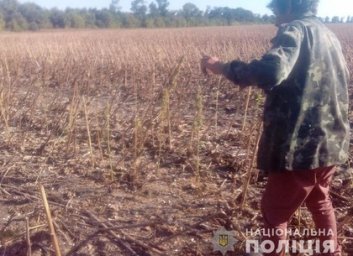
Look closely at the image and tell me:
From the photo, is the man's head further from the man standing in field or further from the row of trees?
the row of trees

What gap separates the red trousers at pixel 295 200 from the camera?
7.27ft

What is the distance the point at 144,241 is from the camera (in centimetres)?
276

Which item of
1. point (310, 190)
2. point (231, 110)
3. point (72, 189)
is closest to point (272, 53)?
point (310, 190)

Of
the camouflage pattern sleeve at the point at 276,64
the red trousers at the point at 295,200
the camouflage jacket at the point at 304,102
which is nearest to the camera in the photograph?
the camouflage pattern sleeve at the point at 276,64

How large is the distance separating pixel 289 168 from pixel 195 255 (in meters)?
0.79

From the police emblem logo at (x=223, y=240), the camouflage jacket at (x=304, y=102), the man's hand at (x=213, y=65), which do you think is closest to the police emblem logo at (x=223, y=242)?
the police emblem logo at (x=223, y=240)

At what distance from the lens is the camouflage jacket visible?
209 cm

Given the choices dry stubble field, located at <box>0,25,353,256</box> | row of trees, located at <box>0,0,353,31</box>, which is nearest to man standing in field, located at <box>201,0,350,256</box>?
dry stubble field, located at <box>0,25,353,256</box>

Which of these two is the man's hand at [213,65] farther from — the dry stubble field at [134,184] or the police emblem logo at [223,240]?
the police emblem logo at [223,240]

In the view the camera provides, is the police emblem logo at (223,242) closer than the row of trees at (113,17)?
Yes

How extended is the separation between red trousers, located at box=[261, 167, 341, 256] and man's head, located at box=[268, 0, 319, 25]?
0.67 metres

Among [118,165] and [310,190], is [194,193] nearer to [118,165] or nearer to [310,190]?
[118,165]

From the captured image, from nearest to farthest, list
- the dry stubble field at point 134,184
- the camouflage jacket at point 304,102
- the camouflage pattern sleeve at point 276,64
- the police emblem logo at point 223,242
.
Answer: the camouflage pattern sleeve at point 276,64 < the camouflage jacket at point 304,102 < the police emblem logo at point 223,242 < the dry stubble field at point 134,184

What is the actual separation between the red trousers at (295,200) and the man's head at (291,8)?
0.67 m
